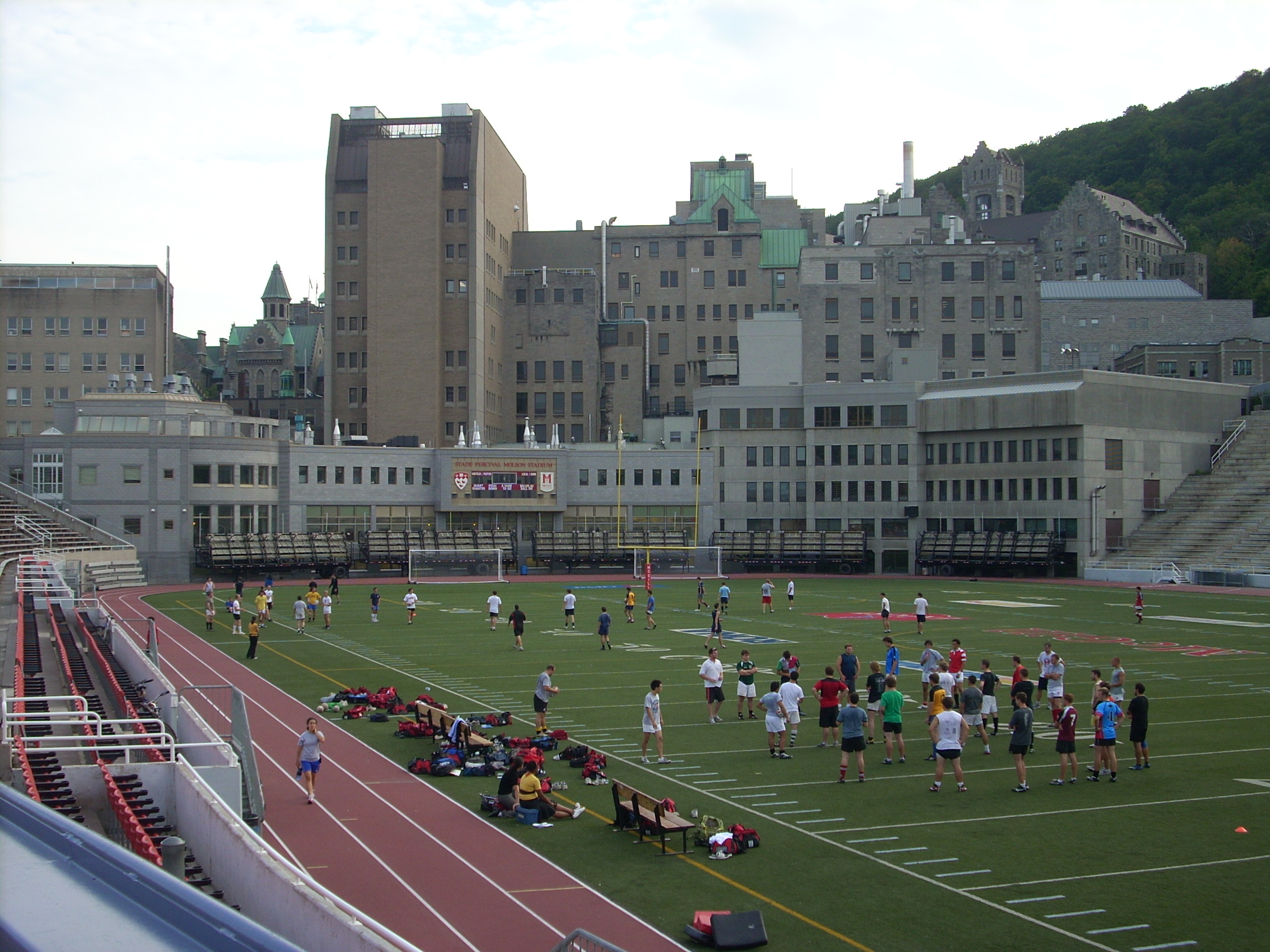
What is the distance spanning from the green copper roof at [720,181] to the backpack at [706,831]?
12514 cm

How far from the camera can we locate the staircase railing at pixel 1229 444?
3410 inches

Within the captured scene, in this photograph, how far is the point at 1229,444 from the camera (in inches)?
3425

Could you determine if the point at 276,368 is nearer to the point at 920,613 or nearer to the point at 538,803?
the point at 920,613

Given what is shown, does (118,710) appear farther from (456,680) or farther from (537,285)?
(537,285)

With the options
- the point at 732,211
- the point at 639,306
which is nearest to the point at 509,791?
the point at 639,306

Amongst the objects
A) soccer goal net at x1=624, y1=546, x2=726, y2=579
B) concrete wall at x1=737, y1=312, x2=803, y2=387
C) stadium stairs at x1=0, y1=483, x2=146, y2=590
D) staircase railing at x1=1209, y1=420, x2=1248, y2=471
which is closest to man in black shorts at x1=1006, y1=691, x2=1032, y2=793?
stadium stairs at x1=0, y1=483, x2=146, y2=590

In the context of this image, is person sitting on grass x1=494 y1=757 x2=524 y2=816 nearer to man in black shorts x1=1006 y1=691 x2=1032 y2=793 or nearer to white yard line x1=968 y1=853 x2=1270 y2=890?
white yard line x1=968 y1=853 x2=1270 y2=890

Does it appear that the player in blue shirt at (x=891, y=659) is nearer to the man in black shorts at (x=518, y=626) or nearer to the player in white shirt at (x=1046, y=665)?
the player in white shirt at (x=1046, y=665)

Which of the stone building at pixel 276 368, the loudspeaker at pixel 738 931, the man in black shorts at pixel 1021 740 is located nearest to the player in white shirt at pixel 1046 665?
the man in black shorts at pixel 1021 740

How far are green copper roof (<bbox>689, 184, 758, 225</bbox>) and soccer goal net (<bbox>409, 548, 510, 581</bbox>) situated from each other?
55.9m

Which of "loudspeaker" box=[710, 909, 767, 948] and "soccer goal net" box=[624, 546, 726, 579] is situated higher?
"soccer goal net" box=[624, 546, 726, 579]

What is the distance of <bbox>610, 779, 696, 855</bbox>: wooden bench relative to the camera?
1695 cm

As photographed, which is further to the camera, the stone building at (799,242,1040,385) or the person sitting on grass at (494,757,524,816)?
the stone building at (799,242,1040,385)

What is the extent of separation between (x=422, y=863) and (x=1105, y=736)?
12.5 metres
